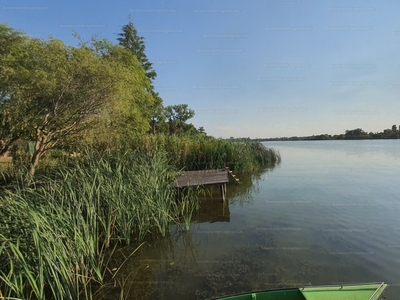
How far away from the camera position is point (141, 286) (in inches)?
129

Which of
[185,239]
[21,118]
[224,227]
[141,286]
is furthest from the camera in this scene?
[21,118]

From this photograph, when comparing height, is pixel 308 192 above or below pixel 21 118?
below

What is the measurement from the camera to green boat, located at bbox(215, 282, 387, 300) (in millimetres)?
2371

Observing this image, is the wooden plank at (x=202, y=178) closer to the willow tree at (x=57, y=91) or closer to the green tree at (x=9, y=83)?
the willow tree at (x=57, y=91)

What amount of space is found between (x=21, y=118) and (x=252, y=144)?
1393 cm

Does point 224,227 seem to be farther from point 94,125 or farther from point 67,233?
point 94,125

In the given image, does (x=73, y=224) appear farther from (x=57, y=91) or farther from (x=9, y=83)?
(x=9, y=83)

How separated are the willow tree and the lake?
212 inches

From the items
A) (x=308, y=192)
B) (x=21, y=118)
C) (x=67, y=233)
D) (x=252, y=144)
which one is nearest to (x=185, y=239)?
(x=67, y=233)

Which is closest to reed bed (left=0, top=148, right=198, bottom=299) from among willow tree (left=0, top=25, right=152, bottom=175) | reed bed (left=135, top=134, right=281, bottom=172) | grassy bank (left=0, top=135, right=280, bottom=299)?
Answer: grassy bank (left=0, top=135, right=280, bottom=299)

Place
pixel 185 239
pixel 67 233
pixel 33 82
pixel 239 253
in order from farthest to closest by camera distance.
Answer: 1. pixel 33 82
2. pixel 185 239
3. pixel 239 253
4. pixel 67 233

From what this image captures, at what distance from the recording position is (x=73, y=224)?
112 inches

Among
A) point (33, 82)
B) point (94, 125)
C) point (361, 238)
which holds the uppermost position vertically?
point (33, 82)

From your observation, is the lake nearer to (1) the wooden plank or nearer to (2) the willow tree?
(1) the wooden plank
